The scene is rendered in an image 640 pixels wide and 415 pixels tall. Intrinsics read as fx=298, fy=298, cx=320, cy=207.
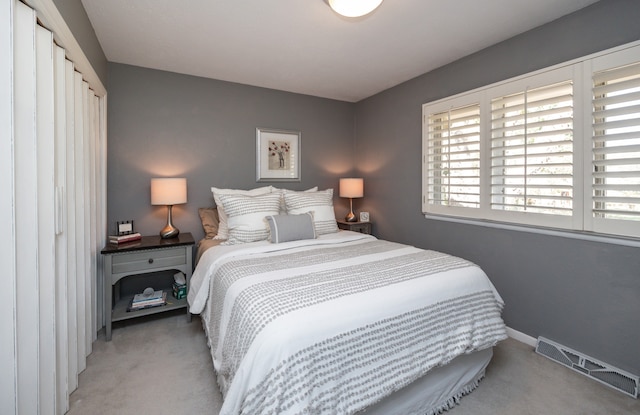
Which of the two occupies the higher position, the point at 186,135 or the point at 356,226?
the point at 186,135

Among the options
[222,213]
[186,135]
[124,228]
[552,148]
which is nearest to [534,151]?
[552,148]

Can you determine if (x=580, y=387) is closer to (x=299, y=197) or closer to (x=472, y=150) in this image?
(x=472, y=150)

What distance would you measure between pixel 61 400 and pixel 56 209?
1035 millimetres

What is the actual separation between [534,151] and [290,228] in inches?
80.0

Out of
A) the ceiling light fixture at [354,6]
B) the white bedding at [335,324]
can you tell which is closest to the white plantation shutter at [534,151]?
the white bedding at [335,324]

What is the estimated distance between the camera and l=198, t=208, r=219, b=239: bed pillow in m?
3.09

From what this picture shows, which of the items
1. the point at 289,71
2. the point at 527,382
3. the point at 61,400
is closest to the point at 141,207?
the point at 61,400

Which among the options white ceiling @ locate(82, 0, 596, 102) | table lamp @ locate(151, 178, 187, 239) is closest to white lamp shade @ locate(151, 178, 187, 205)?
table lamp @ locate(151, 178, 187, 239)

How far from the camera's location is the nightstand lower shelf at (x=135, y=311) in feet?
8.36

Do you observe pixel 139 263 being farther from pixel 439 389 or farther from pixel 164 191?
pixel 439 389

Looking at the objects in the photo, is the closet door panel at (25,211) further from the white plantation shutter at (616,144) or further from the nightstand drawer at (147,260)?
the white plantation shutter at (616,144)

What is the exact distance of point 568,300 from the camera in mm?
2172

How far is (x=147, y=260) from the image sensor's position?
2609 mm

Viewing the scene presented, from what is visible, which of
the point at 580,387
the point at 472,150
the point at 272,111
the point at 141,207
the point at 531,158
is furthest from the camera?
the point at 272,111
